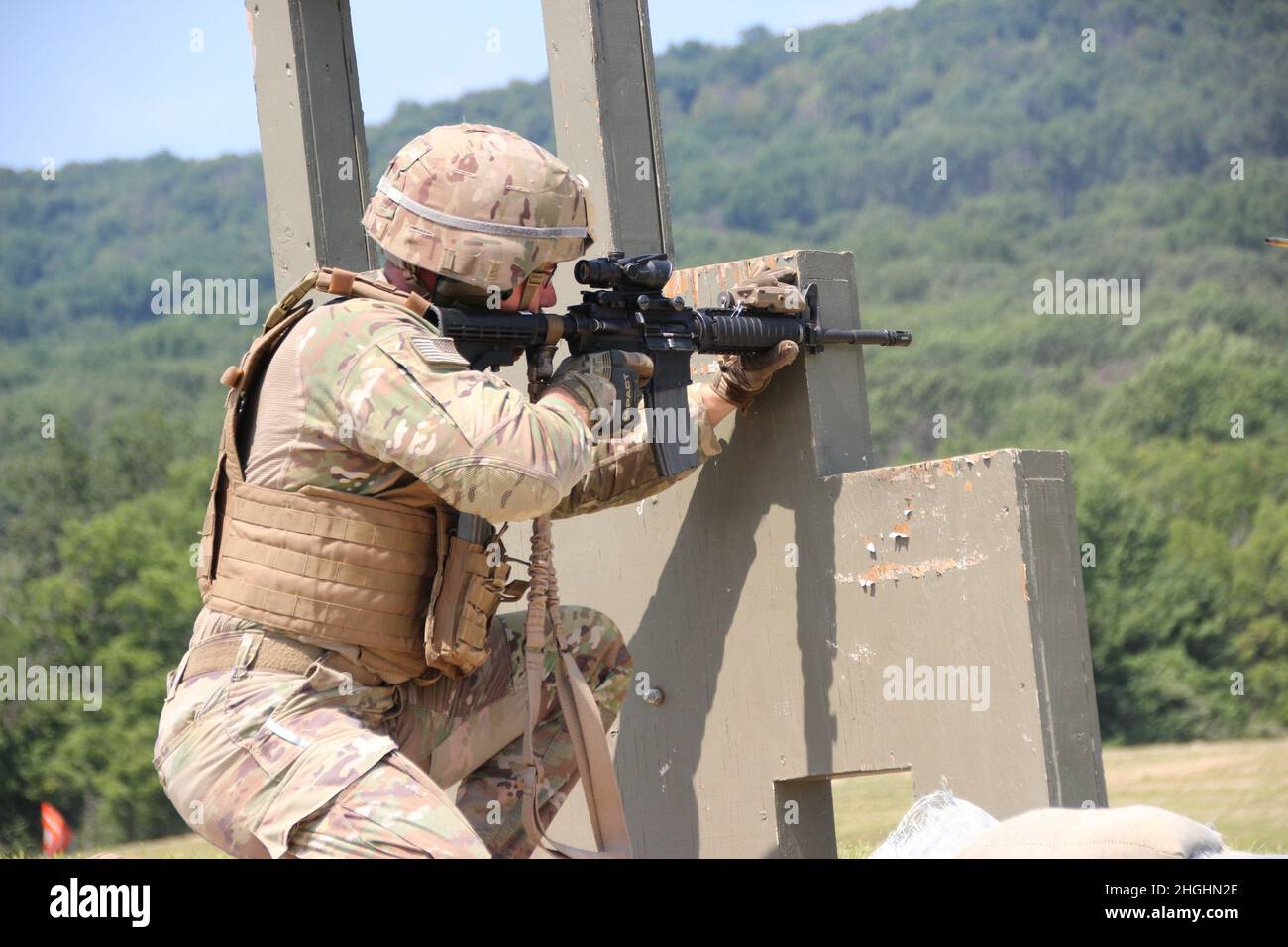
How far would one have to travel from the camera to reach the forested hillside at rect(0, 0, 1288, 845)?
3066 cm

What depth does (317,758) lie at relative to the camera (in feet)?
9.48

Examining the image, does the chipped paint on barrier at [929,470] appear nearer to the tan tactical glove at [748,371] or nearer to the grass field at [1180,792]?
the tan tactical glove at [748,371]

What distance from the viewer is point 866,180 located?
7638cm

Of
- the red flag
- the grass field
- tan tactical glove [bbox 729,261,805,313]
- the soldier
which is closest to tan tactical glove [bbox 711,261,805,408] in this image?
tan tactical glove [bbox 729,261,805,313]

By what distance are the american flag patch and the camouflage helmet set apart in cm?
23

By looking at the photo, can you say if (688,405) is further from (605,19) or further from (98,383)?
(98,383)

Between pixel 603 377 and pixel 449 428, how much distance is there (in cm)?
59

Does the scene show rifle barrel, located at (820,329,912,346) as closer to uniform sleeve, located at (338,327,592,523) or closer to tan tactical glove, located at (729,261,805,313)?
tan tactical glove, located at (729,261,805,313)

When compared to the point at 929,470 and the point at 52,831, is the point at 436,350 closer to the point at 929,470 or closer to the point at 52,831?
the point at 929,470

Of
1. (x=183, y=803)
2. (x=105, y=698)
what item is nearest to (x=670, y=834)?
(x=183, y=803)

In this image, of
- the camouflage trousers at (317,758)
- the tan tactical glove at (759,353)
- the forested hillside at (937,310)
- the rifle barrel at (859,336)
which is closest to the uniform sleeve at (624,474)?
the tan tactical glove at (759,353)

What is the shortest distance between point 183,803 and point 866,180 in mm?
75816

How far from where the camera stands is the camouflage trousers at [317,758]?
9.28 ft

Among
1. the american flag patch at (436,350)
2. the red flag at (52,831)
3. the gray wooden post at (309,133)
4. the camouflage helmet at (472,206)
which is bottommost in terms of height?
the red flag at (52,831)
